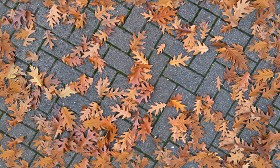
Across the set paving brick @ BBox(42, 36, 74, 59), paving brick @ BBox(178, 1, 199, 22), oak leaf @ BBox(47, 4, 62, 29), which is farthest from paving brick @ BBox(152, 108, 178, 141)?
oak leaf @ BBox(47, 4, 62, 29)

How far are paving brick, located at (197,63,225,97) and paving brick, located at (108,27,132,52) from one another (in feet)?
2.90

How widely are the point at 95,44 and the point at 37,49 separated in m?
0.63

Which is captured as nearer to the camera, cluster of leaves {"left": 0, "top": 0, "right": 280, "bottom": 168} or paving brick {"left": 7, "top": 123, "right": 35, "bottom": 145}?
cluster of leaves {"left": 0, "top": 0, "right": 280, "bottom": 168}

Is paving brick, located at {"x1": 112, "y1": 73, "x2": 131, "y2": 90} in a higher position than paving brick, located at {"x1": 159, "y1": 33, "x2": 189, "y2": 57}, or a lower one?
lower

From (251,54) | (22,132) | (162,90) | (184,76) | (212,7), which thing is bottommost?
(22,132)

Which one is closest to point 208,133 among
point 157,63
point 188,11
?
point 157,63

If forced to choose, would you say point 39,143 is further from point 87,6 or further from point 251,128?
point 251,128

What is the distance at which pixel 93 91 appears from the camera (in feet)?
12.9

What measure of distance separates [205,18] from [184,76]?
25.4 inches

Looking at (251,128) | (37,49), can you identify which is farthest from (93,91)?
(251,128)

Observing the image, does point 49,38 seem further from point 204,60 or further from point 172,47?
point 204,60

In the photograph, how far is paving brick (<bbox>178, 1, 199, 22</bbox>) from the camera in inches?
153

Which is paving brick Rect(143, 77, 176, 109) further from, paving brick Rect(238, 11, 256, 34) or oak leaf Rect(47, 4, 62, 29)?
oak leaf Rect(47, 4, 62, 29)

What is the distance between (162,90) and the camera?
3904mm
